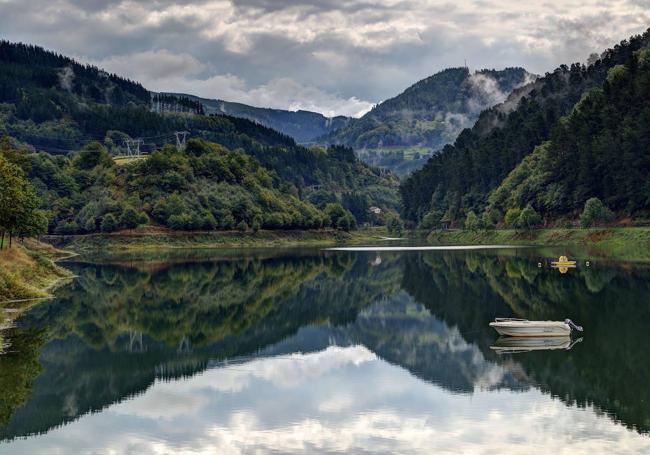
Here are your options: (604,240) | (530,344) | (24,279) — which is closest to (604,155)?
(604,240)

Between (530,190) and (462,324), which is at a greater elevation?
(530,190)

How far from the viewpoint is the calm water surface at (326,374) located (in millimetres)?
31156

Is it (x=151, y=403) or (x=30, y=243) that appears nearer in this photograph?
(x=151, y=403)

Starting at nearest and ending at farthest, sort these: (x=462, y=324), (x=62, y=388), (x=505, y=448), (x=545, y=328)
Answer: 1. (x=505, y=448)
2. (x=62, y=388)
3. (x=545, y=328)
4. (x=462, y=324)

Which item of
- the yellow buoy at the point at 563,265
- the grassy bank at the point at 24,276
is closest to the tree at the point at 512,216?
the yellow buoy at the point at 563,265

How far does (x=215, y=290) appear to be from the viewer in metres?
89.9

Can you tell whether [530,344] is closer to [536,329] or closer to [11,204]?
[536,329]

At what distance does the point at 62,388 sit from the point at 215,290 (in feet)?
164

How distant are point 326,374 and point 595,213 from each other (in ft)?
390

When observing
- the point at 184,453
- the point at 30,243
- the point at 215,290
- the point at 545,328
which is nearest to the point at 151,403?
the point at 184,453

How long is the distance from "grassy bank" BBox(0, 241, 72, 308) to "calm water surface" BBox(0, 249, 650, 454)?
3.15 metres

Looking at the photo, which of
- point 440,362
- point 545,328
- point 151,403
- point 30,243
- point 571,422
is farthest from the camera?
point 30,243

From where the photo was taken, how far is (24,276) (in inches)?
3236

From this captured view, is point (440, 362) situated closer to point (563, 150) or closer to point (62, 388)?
point (62, 388)
